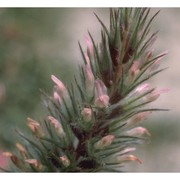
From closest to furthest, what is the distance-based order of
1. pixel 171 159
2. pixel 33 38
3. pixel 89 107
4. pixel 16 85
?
pixel 89 107 < pixel 171 159 < pixel 16 85 < pixel 33 38

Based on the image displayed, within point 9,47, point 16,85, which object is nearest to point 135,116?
point 16,85

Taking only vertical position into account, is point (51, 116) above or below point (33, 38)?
below

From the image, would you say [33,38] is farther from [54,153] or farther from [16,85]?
[54,153]

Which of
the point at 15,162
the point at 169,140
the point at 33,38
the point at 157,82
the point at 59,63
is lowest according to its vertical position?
the point at 15,162

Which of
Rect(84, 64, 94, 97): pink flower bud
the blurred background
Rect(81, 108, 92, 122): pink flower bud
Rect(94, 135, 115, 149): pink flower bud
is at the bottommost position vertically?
Rect(94, 135, 115, 149): pink flower bud

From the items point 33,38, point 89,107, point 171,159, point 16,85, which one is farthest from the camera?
point 33,38

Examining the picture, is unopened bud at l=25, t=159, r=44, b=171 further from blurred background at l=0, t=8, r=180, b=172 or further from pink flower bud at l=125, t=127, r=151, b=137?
blurred background at l=0, t=8, r=180, b=172

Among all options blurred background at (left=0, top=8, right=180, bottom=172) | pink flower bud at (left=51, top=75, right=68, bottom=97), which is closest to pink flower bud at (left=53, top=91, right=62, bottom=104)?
pink flower bud at (left=51, top=75, right=68, bottom=97)
